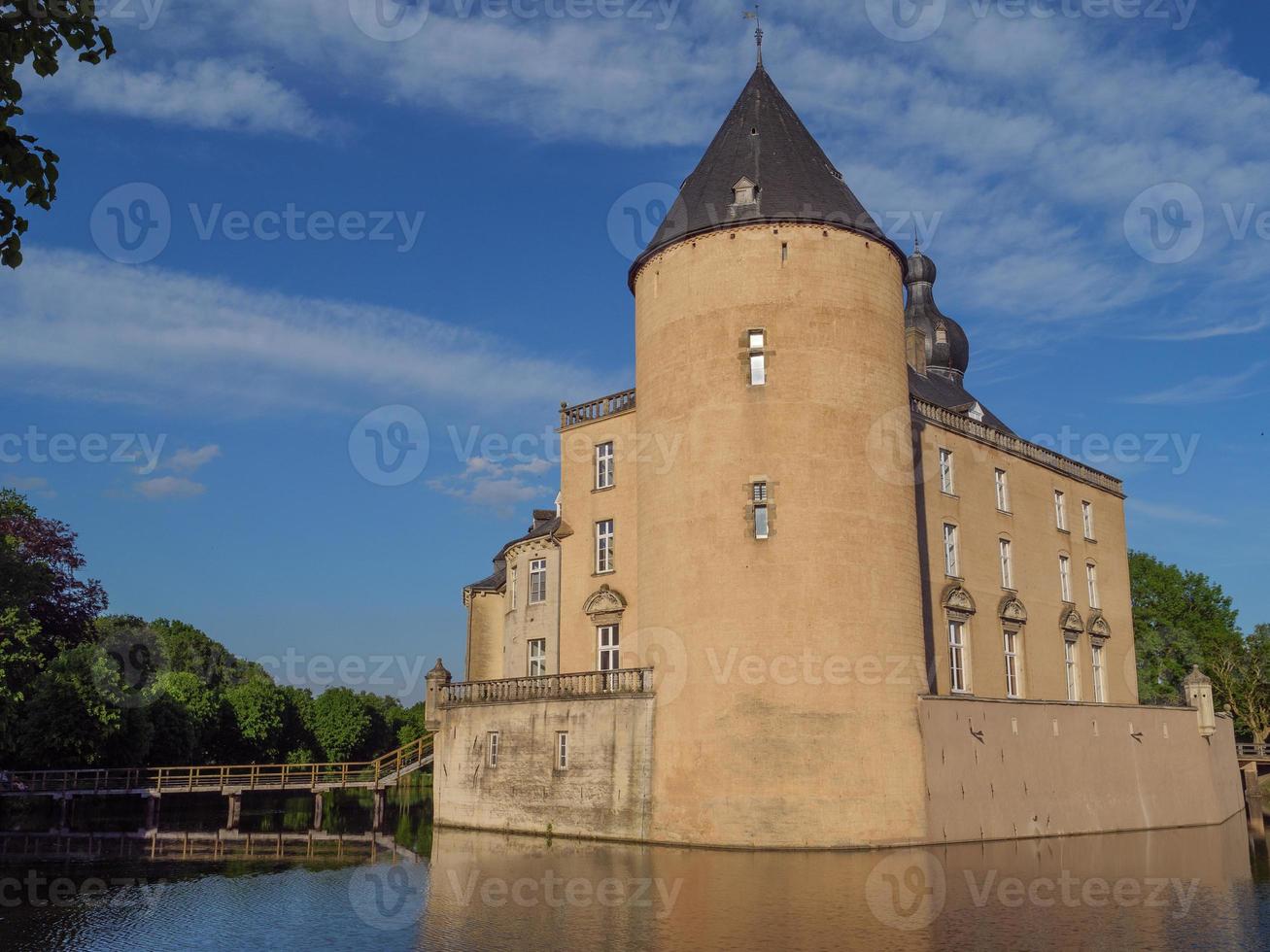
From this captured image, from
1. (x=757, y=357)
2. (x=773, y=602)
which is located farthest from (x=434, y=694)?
(x=757, y=357)

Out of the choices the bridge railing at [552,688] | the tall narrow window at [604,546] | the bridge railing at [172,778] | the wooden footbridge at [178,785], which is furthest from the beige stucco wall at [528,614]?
the bridge railing at [172,778]

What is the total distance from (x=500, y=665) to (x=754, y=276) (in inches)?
708

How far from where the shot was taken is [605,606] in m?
31.2

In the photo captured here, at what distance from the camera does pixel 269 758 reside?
2333 inches

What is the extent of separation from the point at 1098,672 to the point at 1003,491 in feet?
28.1

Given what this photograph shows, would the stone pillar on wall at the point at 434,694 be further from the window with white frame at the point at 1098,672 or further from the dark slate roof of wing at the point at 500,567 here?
the window with white frame at the point at 1098,672

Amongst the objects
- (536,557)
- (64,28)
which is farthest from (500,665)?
(64,28)

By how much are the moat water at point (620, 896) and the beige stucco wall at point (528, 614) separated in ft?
22.1

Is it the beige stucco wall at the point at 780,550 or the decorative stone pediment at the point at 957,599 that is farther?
the decorative stone pediment at the point at 957,599

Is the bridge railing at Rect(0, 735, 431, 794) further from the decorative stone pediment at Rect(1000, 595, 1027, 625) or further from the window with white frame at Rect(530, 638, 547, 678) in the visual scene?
the decorative stone pediment at Rect(1000, 595, 1027, 625)

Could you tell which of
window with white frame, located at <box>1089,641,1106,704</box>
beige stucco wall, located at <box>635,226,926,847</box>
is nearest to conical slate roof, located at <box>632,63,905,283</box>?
beige stucco wall, located at <box>635,226,926,847</box>

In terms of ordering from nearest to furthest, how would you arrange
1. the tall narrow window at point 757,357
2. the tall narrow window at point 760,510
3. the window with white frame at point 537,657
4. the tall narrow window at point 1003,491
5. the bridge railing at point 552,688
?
the tall narrow window at point 760,510, the tall narrow window at point 757,357, the bridge railing at point 552,688, the window with white frame at point 537,657, the tall narrow window at point 1003,491

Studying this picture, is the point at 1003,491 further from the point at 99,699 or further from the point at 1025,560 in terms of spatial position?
the point at 99,699

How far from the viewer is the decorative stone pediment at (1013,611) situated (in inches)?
1334
